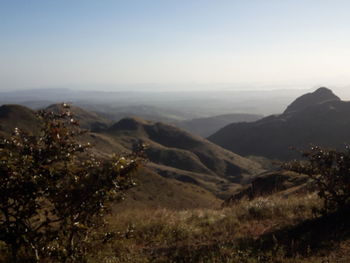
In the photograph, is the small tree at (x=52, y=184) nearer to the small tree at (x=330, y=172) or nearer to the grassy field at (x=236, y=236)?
the grassy field at (x=236, y=236)

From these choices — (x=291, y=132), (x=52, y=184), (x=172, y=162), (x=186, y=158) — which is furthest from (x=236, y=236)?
(x=291, y=132)

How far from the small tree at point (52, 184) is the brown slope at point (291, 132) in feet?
449

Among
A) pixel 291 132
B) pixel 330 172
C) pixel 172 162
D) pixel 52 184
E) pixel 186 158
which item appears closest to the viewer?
pixel 52 184

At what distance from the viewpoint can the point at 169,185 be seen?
66500mm

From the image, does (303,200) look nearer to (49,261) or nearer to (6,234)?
(49,261)

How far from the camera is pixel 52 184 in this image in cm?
523

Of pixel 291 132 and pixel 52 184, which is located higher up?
pixel 52 184

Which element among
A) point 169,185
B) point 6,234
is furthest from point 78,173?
point 169,185

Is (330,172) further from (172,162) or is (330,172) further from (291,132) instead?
(291,132)

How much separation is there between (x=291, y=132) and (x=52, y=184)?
16507 cm

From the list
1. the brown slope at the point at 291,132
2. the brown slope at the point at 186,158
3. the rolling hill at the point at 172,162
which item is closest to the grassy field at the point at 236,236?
the rolling hill at the point at 172,162

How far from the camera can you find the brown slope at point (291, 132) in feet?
464

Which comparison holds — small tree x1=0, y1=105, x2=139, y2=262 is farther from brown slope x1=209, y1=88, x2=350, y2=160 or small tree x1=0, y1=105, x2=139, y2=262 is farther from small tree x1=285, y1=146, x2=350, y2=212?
brown slope x1=209, y1=88, x2=350, y2=160

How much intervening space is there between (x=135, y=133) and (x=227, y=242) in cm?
13714
